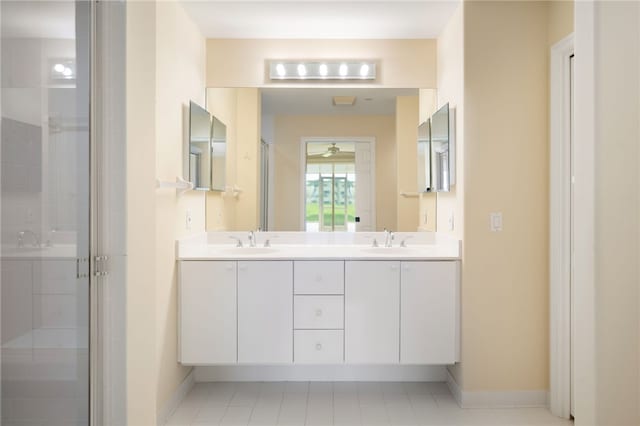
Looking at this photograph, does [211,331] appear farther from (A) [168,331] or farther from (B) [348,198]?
(B) [348,198]

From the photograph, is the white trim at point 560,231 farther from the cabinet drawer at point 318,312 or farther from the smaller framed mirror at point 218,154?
the smaller framed mirror at point 218,154

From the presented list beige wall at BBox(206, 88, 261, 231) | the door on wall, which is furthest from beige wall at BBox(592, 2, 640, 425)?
beige wall at BBox(206, 88, 261, 231)

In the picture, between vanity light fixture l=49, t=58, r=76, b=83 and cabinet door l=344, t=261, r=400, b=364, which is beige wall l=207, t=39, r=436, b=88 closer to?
cabinet door l=344, t=261, r=400, b=364

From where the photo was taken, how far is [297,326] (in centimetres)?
277

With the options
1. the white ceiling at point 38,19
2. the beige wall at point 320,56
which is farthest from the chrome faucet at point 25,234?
the beige wall at point 320,56

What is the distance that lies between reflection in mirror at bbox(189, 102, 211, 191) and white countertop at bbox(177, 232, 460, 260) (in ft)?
1.27

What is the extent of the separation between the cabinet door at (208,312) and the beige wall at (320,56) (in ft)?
4.51

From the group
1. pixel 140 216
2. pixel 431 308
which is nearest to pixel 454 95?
pixel 431 308

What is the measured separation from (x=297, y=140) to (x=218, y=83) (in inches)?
27.1

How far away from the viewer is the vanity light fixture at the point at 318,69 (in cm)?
329

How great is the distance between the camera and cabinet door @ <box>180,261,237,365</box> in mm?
2770

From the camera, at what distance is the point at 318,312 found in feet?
9.12

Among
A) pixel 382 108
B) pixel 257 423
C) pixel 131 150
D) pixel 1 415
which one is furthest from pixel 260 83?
pixel 1 415

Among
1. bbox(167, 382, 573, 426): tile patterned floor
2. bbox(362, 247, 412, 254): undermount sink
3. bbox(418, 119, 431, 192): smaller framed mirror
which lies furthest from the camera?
bbox(418, 119, 431, 192): smaller framed mirror
